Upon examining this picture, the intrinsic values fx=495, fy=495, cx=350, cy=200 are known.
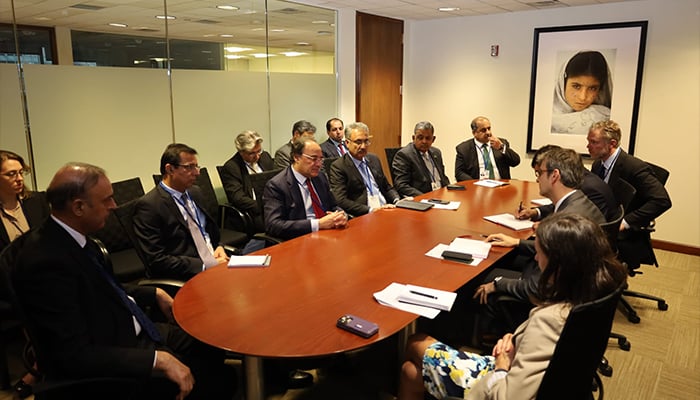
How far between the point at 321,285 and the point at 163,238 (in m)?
1.06

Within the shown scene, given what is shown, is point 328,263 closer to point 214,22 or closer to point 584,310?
point 584,310

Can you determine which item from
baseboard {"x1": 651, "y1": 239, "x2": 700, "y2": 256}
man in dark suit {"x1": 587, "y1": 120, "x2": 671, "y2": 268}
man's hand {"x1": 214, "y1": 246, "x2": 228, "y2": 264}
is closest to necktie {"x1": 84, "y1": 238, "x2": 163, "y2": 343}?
man's hand {"x1": 214, "y1": 246, "x2": 228, "y2": 264}

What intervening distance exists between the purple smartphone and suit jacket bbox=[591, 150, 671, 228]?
2.62 m

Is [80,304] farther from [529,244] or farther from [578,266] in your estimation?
[529,244]

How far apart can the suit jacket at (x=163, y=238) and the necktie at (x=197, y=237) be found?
6 cm

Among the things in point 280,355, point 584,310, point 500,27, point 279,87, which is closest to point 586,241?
A: point 584,310

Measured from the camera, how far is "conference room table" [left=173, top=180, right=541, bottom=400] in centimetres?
183

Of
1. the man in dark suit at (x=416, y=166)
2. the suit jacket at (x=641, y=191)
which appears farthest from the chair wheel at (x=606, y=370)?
the man in dark suit at (x=416, y=166)

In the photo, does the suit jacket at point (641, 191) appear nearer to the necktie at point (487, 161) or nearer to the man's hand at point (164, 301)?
the necktie at point (487, 161)

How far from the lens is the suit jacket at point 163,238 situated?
2693 mm

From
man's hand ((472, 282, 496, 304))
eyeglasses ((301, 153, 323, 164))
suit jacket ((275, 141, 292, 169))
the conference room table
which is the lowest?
man's hand ((472, 282, 496, 304))

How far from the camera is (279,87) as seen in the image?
5.68 m

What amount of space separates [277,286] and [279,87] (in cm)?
382

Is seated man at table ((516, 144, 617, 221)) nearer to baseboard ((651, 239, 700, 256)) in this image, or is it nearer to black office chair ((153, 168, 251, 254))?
black office chair ((153, 168, 251, 254))
